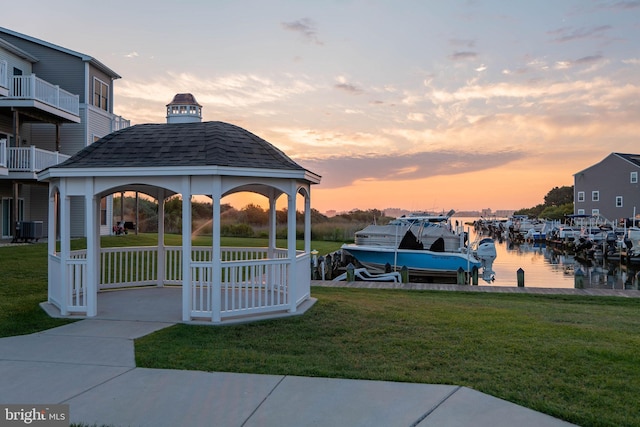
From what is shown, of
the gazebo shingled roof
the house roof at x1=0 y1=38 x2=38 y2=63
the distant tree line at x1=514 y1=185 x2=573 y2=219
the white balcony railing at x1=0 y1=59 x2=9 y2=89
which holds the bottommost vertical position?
the gazebo shingled roof

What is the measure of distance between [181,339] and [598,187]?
62699 millimetres

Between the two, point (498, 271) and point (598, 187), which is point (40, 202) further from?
point (598, 187)

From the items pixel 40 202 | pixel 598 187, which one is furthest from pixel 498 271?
pixel 598 187

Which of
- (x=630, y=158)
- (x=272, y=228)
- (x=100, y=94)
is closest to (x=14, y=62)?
(x=100, y=94)

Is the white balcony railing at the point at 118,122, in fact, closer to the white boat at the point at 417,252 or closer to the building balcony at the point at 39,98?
the building balcony at the point at 39,98

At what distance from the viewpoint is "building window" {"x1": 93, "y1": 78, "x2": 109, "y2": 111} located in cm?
2836

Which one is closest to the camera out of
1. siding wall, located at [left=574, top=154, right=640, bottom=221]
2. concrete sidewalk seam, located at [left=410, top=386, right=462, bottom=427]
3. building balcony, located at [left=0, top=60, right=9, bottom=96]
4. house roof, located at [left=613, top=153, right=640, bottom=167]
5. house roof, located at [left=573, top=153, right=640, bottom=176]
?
concrete sidewalk seam, located at [left=410, top=386, right=462, bottom=427]

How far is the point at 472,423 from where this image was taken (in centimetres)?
449

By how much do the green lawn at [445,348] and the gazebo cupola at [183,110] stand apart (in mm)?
4961

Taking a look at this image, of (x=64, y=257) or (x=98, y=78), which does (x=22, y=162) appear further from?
(x=64, y=257)

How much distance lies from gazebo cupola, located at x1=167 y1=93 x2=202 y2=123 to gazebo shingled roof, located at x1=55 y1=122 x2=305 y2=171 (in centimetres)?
62

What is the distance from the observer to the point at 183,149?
926 centimetres

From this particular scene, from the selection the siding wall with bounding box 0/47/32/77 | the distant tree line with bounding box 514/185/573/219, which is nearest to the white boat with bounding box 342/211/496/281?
the siding wall with bounding box 0/47/32/77

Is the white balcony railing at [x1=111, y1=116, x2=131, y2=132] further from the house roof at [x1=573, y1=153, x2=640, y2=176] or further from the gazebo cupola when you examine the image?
Answer: the house roof at [x1=573, y1=153, x2=640, y2=176]
